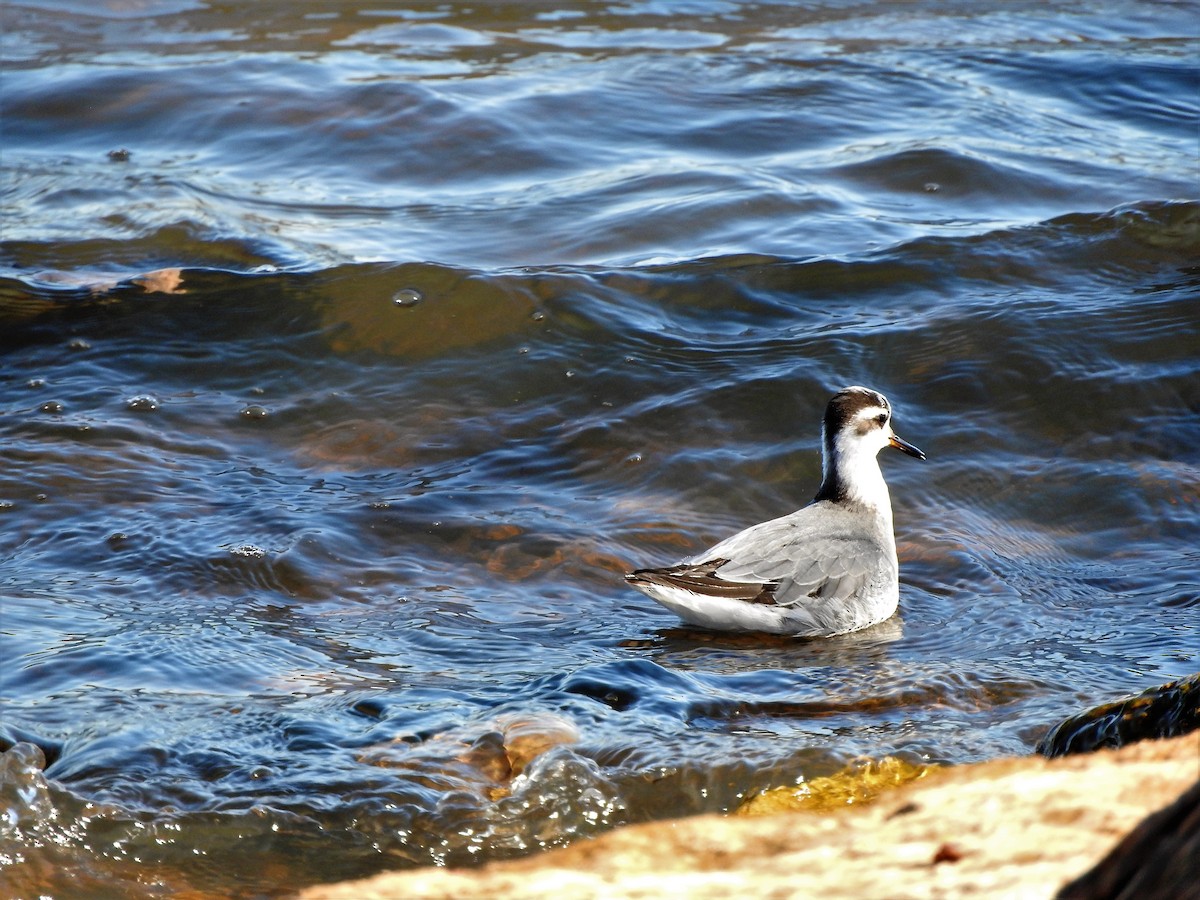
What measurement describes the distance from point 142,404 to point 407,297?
210cm

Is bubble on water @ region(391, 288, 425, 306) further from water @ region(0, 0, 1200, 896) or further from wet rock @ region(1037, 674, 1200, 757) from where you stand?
wet rock @ region(1037, 674, 1200, 757)

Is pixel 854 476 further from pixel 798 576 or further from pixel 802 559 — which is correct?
pixel 798 576

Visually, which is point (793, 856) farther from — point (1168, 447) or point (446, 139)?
point (446, 139)

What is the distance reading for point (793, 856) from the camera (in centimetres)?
267

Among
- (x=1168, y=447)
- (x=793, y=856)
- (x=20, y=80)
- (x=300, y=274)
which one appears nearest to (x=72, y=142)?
(x=20, y=80)

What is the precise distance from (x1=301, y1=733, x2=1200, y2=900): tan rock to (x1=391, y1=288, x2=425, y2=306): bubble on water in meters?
7.41

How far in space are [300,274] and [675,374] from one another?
10.1 feet

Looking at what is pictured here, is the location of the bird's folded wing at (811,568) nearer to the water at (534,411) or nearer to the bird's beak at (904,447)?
the water at (534,411)

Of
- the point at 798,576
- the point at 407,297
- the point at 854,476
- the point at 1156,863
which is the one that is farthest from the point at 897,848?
the point at 407,297

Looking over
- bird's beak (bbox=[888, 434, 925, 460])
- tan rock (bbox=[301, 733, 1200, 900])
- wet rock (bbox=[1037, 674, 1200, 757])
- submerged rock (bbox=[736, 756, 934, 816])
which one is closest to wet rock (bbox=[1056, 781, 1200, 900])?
tan rock (bbox=[301, 733, 1200, 900])

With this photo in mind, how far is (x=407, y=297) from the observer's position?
996cm

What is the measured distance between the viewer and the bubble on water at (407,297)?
991 cm

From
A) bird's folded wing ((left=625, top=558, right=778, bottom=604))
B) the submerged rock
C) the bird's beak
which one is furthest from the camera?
the bird's beak

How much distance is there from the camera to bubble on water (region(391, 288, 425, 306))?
9906 millimetres
